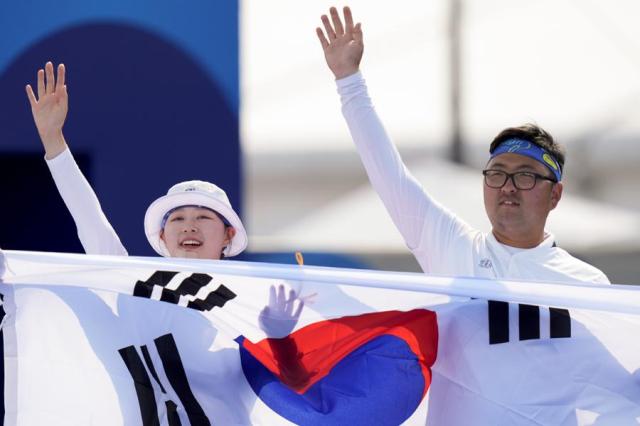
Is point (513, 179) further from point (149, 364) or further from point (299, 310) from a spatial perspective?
point (149, 364)


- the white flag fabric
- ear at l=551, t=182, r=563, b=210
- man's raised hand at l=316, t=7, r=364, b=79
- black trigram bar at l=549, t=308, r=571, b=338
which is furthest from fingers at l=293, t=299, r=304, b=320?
ear at l=551, t=182, r=563, b=210

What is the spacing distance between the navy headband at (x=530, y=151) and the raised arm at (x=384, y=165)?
8.2 inches

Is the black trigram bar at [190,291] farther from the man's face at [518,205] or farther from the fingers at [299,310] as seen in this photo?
the man's face at [518,205]

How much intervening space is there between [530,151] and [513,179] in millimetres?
88

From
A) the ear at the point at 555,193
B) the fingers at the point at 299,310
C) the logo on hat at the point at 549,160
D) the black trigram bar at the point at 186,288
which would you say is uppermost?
the logo on hat at the point at 549,160

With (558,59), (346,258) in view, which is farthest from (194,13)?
(558,59)

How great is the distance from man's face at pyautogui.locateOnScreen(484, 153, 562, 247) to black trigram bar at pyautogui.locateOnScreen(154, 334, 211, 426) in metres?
0.81

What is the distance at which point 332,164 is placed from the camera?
3906mm

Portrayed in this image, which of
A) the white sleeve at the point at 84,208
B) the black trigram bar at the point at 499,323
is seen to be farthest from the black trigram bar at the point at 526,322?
the white sleeve at the point at 84,208

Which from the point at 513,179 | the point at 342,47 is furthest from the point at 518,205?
the point at 342,47

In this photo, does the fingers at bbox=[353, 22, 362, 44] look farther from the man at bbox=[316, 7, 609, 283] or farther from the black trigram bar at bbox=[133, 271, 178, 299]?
the black trigram bar at bbox=[133, 271, 178, 299]

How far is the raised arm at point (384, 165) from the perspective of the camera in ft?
8.06

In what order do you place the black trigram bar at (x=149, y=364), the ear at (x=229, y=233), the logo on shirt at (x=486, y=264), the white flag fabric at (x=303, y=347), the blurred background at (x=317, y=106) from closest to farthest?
the white flag fabric at (x=303, y=347), the black trigram bar at (x=149, y=364), the logo on shirt at (x=486, y=264), the ear at (x=229, y=233), the blurred background at (x=317, y=106)

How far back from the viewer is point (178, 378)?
84.4 inches
